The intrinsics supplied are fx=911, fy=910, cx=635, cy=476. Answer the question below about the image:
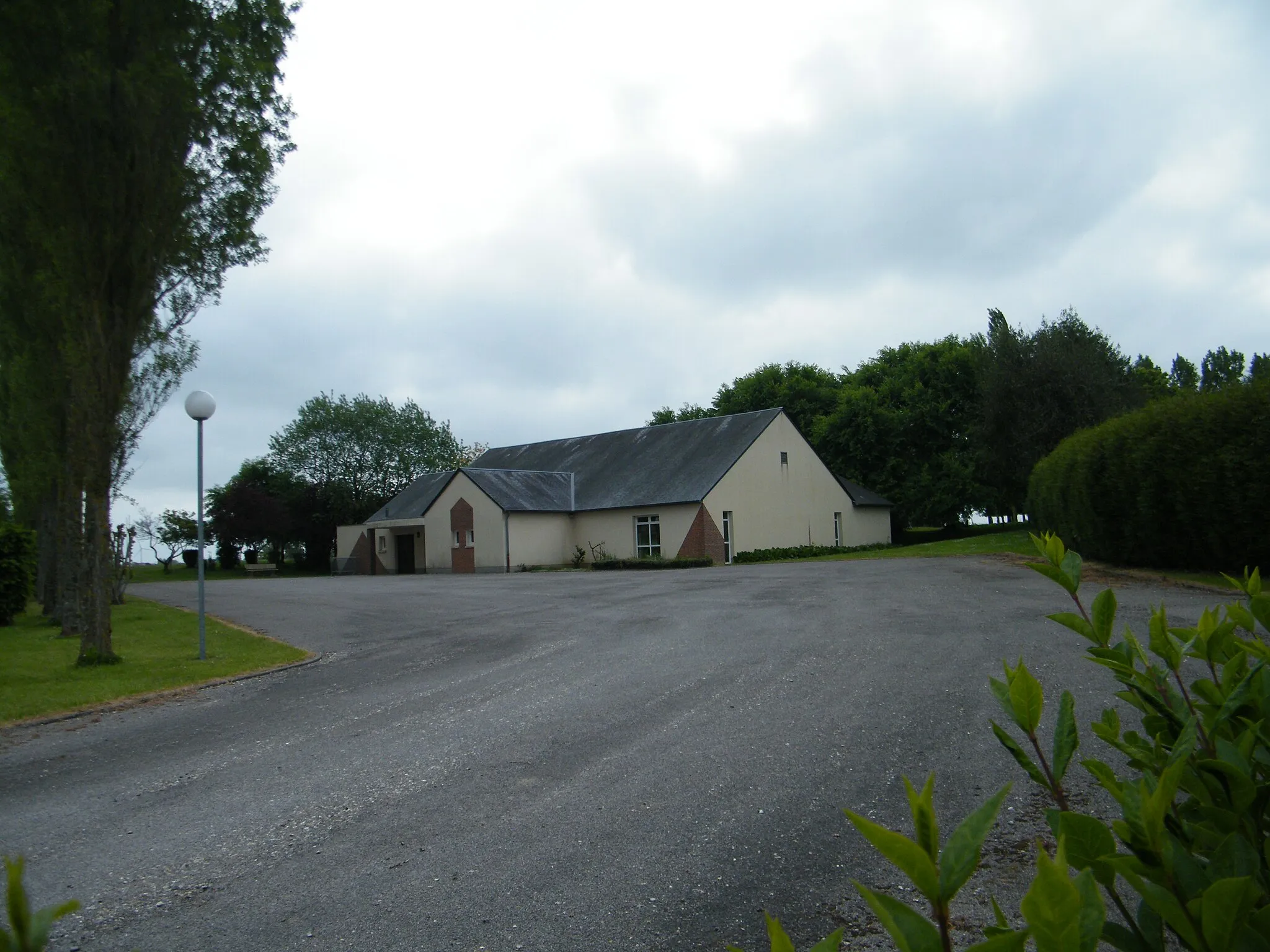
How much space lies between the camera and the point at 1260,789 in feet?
5.08

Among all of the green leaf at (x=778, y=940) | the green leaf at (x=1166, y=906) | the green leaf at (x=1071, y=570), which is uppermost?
the green leaf at (x=1071, y=570)

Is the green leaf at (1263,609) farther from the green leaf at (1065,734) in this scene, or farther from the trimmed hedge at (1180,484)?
the trimmed hedge at (1180,484)

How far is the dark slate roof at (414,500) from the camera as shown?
46500 mm

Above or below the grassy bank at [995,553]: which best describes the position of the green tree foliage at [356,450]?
above

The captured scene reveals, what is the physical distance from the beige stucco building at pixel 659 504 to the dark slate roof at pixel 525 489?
61 mm

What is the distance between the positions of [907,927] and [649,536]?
3577cm

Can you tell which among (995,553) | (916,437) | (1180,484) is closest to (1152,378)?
(916,437)

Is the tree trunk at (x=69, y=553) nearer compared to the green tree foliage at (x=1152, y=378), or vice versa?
the tree trunk at (x=69, y=553)

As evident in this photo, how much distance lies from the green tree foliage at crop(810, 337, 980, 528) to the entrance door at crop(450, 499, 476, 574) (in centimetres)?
1920

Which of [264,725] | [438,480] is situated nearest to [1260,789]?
[264,725]

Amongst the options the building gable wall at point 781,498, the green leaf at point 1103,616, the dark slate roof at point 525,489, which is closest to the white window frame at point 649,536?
the building gable wall at point 781,498

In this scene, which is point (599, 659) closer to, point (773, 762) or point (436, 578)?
point (773, 762)

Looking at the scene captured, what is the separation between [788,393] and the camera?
170ft

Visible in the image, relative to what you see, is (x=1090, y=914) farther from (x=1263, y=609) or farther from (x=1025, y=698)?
(x=1263, y=609)
